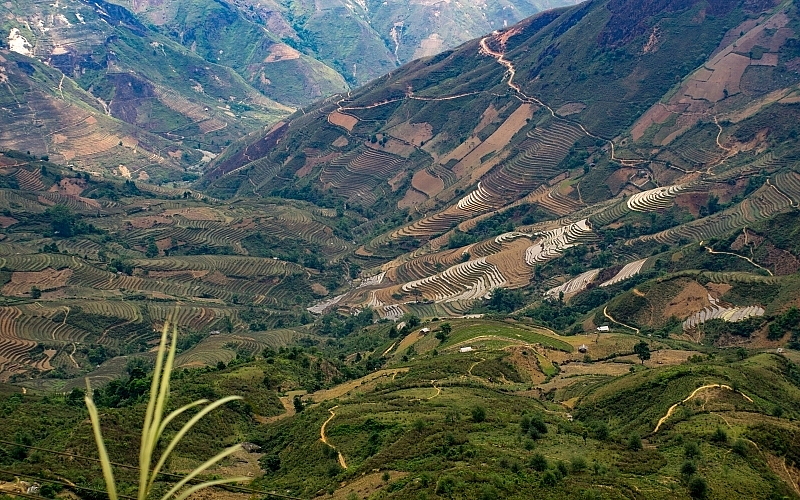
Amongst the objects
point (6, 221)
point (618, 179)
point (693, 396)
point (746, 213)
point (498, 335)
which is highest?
point (693, 396)

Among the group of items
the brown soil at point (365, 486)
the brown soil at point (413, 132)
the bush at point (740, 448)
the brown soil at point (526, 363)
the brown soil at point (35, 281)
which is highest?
the brown soil at point (365, 486)

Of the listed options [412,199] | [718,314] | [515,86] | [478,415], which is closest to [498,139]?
[515,86]

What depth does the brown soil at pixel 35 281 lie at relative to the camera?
270ft

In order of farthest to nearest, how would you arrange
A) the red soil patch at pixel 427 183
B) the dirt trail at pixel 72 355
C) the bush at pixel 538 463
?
the red soil patch at pixel 427 183 → the dirt trail at pixel 72 355 → the bush at pixel 538 463

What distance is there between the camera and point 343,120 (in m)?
134

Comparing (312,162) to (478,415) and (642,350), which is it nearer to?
(642,350)

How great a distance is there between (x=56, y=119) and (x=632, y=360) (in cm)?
13324

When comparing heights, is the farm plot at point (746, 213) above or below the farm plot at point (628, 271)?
above

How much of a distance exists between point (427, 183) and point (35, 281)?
51.5 meters

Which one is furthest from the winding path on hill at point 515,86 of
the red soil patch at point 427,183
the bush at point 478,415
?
the bush at point 478,415

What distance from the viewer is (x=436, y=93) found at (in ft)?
430

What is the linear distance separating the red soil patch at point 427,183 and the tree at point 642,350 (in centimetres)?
5931

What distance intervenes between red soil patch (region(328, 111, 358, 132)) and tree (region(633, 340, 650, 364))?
274 ft

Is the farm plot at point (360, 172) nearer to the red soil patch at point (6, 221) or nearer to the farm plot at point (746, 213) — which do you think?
the red soil patch at point (6, 221)
